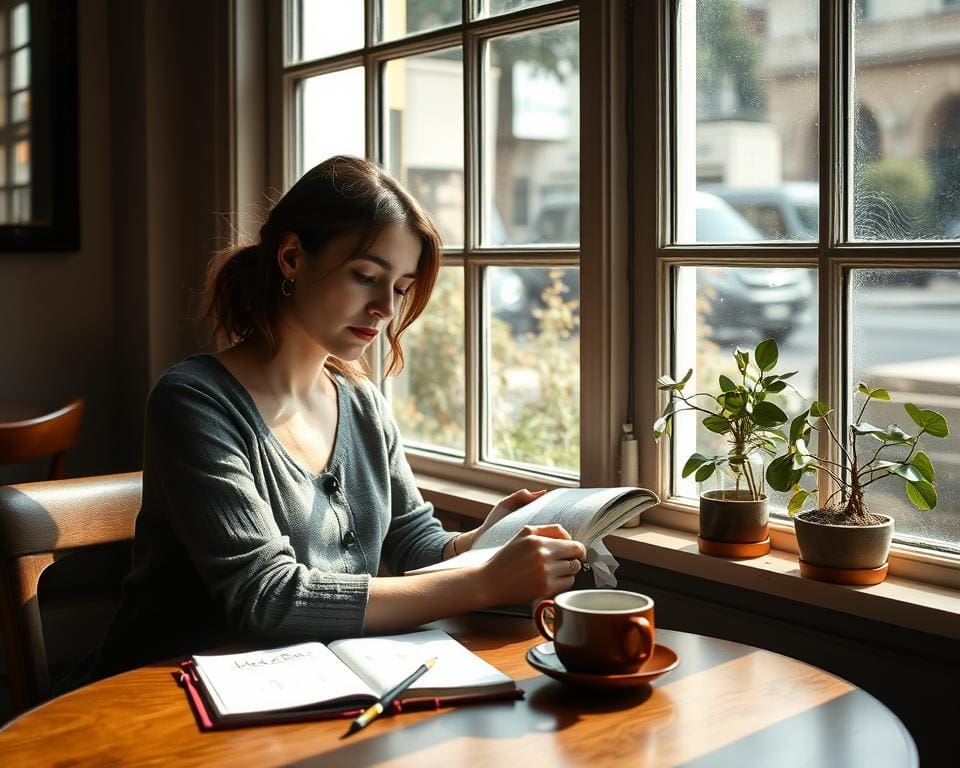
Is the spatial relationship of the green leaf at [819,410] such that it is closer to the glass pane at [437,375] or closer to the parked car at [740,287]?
the parked car at [740,287]

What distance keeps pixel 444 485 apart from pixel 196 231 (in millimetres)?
1077

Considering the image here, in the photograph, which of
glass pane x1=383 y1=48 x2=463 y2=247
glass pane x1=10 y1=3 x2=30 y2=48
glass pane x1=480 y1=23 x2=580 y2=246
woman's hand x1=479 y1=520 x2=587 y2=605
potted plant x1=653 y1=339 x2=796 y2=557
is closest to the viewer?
woman's hand x1=479 y1=520 x2=587 y2=605

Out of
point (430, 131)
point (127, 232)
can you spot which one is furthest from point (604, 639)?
point (127, 232)

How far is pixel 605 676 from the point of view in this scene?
119 centimetres

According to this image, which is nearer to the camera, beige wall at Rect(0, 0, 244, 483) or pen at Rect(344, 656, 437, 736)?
pen at Rect(344, 656, 437, 736)

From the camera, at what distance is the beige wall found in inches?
113

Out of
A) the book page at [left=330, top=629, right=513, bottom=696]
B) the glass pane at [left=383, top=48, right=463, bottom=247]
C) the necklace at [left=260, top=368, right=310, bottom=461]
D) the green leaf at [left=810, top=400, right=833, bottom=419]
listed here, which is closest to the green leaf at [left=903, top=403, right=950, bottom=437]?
the green leaf at [left=810, top=400, right=833, bottom=419]

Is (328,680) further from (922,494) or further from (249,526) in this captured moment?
(922,494)

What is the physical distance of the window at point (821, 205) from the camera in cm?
154

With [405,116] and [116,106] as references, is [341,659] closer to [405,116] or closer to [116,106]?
[405,116]

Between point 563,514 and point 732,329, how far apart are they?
0.49 metres

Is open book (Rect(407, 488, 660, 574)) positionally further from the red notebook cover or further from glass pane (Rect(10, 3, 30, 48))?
glass pane (Rect(10, 3, 30, 48))

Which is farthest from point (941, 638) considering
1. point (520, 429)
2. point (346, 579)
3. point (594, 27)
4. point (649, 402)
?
point (594, 27)

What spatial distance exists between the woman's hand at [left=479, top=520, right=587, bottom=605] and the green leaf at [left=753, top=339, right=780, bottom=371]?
405 mm
